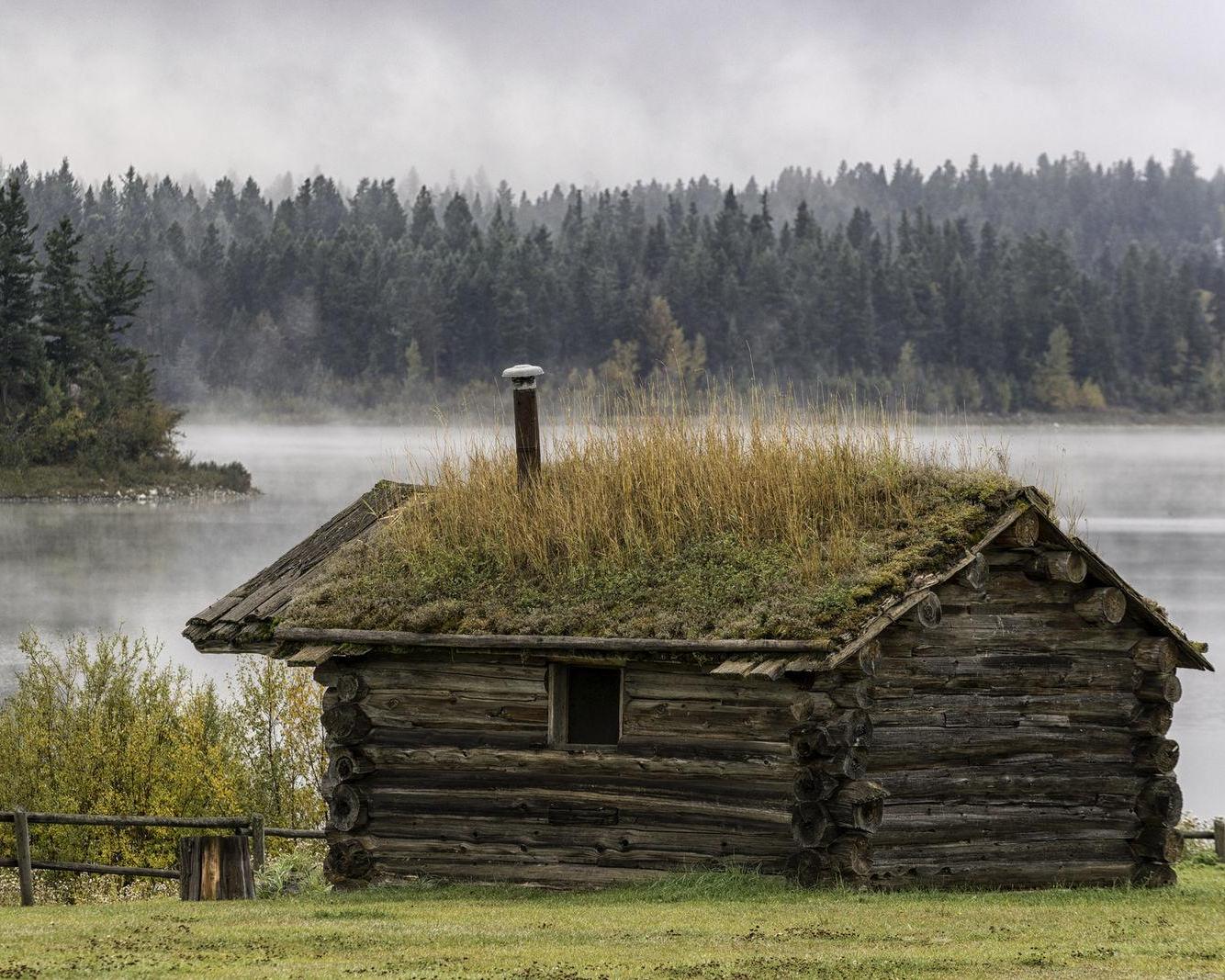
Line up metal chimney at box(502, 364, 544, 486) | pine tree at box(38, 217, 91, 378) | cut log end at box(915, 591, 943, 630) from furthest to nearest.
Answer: pine tree at box(38, 217, 91, 378) < metal chimney at box(502, 364, 544, 486) < cut log end at box(915, 591, 943, 630)

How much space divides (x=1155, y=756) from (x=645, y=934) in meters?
5.80

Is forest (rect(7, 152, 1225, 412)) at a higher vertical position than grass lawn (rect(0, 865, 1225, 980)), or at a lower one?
higher

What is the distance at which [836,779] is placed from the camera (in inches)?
555

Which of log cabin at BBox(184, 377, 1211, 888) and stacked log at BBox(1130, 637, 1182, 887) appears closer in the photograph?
log cabin at BBox(184, 377, 1211, 888)

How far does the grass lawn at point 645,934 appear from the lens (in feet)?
35.3

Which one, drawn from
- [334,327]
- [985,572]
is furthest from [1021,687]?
[334,327]

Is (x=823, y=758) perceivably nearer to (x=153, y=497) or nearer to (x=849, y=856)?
(x=849, y=856)

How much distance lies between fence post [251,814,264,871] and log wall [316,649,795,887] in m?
1.22

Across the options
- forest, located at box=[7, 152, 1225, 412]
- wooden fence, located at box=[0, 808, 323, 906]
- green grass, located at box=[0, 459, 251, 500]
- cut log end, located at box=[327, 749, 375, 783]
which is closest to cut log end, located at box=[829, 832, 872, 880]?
cut log end, located at box=[327, 749, 375, 783]

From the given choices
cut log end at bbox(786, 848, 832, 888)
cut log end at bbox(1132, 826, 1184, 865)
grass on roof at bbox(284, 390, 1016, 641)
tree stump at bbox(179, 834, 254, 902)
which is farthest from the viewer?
cut log end at bbox(1132, 826, 1184, 865)

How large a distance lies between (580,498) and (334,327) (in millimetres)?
133288

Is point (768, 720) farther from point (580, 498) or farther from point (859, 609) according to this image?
point (580, 498)

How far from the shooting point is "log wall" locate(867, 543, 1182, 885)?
14586 millimetres

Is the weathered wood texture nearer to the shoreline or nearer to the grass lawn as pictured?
the grass lawn
